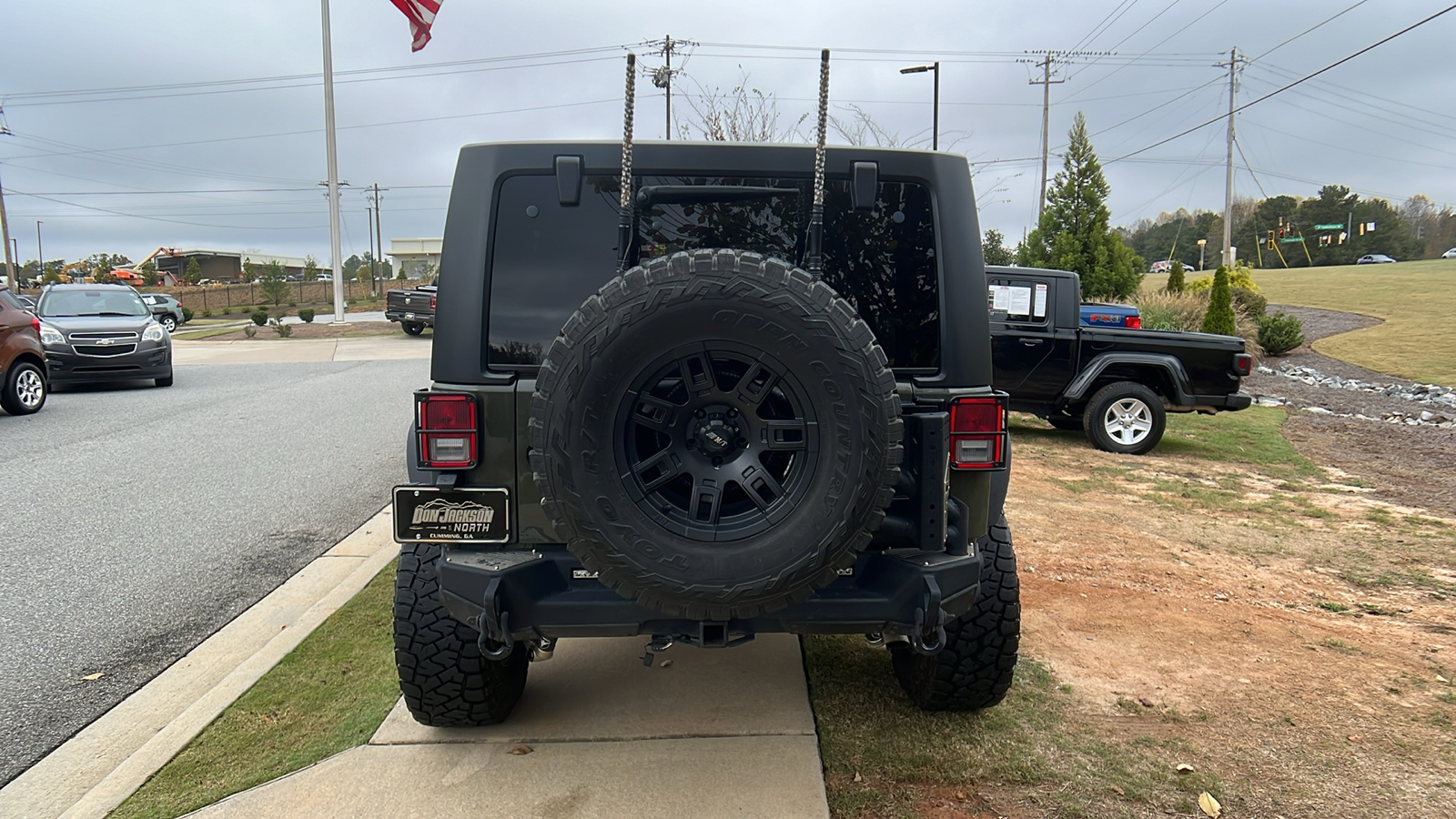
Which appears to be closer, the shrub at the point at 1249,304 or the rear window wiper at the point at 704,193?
the rear window wiper at the point at 704,193

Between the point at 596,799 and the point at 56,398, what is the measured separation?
13.6 meters

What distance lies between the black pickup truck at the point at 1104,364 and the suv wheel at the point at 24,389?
11.7m

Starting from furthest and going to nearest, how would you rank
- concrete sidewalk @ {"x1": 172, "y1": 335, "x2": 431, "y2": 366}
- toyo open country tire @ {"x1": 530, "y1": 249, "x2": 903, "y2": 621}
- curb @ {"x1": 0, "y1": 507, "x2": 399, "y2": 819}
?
concrete sidewalk @ {"x1": 172, "y1": 335, "x2": 431, "y2": 366} → curb @ {"x1": 0, "y1": 507, "x2": 399, "y2": 819} → toyo open country tire @ {"x1": 530, "y1": 249, "x2": 903, "y2": 621}

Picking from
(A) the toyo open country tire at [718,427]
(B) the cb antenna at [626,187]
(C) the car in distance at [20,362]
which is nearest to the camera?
(A) the toyo open country tire at [718,427]

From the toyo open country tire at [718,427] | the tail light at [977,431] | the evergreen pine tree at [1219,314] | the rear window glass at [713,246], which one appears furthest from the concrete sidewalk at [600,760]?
the evergreen pine tree at [1219,314]

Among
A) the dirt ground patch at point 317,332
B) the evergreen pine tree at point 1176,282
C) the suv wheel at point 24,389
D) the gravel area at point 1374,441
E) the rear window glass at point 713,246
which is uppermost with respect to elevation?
the evergreen pine tree at point 1176,282

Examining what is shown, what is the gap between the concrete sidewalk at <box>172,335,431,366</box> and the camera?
19.6 meters

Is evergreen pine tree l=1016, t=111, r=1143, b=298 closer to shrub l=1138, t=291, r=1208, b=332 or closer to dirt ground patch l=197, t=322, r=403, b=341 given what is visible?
shrub l=1138, t=291, r=1208, b=332

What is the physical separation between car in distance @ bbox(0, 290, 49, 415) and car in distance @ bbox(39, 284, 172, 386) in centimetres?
139

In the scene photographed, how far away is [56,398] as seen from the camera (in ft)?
41.2

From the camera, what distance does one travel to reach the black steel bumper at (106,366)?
501 inches

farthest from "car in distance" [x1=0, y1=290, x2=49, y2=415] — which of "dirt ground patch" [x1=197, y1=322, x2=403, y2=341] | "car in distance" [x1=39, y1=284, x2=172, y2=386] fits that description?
"dirt ground patch" [x1=197, y1=322, x2=403, y2=341]

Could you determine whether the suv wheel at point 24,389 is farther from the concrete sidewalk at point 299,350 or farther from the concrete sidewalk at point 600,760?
the concrete sidewalk at point 600,760

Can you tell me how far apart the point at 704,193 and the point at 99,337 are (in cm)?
1376
